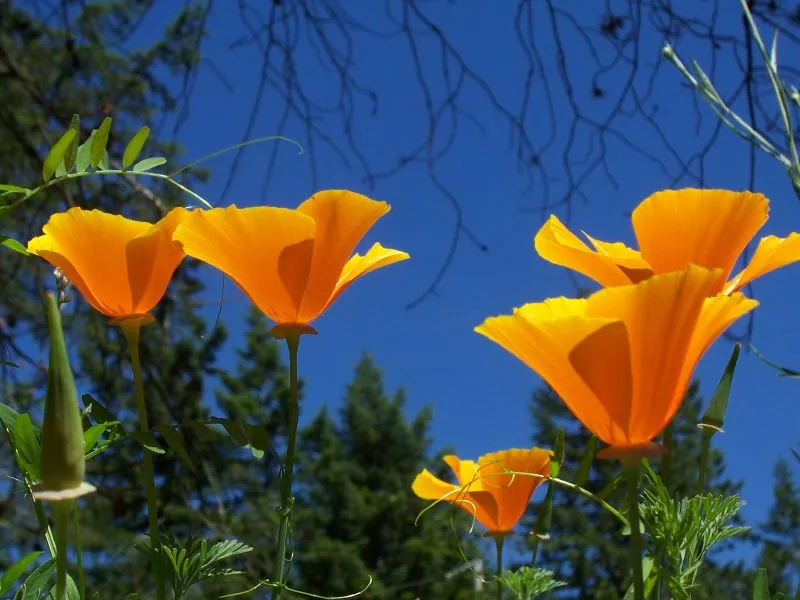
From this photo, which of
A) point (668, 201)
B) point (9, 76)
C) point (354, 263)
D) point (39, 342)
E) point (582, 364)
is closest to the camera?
point (582, 364)

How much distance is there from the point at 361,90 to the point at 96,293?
3.86 ft

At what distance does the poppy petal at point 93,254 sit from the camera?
642 mm

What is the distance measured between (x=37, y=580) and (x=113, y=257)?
25 centimetres

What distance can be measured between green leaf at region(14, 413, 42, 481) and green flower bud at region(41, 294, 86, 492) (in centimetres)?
9

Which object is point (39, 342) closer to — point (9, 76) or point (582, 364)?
point (9, 76)

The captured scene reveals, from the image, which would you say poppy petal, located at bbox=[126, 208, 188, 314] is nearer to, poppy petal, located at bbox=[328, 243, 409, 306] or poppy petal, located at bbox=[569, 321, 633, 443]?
poppy petal, located at bbox=[328, 243, 409, 306]

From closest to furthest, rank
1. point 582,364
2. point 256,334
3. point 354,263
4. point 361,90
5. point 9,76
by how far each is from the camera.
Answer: point 582,364 < point 354,263 < point 9,76 < point 361,90 < point 256,334

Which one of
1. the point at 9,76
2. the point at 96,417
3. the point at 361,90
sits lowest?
the point at 96,417

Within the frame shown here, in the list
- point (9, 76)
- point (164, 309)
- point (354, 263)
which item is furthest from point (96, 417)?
point (164, 309)

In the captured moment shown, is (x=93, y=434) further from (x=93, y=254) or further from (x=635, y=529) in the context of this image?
(x=635, y=529)

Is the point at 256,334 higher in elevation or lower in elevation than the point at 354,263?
higher

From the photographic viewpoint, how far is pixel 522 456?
0.78 meters

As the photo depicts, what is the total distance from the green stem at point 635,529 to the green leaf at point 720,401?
101 mm

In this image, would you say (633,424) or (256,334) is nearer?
(633,424)
